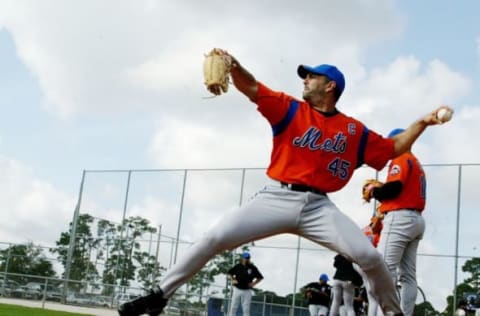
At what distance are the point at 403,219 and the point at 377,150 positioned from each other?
5.89ft

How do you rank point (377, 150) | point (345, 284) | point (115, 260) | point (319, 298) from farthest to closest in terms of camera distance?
point (115, 260) < point (319, 298) < point (345, 284) < point (377, 150)

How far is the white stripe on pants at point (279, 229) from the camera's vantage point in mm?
5258

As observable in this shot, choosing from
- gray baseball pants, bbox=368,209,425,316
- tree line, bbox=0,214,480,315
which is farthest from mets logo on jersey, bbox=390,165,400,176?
tree line, bbox=0,214,480,315

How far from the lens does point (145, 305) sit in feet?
17.5

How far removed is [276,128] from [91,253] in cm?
2247

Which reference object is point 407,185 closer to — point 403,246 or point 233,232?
point 403,246

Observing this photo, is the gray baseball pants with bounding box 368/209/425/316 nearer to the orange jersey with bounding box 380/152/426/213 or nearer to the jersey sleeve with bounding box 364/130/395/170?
the orange jersey with bounding box 380/152/426/213

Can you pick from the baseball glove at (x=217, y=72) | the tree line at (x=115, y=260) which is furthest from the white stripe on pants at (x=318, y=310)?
the baseball glove at (x=217, y=72)

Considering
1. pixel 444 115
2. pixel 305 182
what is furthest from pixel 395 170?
pixel 305 182

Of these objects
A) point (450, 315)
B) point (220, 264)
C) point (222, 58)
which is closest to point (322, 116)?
point (222, 58)

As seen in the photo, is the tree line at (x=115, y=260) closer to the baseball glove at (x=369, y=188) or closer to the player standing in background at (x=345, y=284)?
the player standing in background at (x=345, y=284)

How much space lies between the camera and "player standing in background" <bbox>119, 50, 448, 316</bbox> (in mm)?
5312

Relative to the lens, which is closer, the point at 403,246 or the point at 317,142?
the point at 317,142

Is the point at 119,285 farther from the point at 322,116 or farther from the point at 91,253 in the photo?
the point at 322,116
